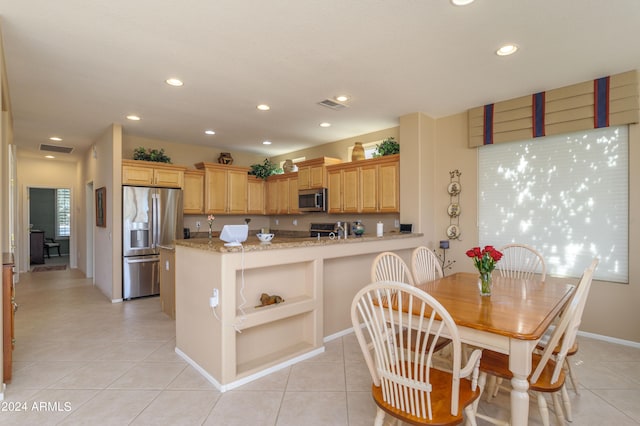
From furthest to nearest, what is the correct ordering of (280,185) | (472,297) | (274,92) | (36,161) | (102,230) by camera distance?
1. (36,161)
2. (280,185)
3. (102,230)
4. (274,92)
5. (472,297)

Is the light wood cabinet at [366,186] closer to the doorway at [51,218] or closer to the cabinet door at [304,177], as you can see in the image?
the cabinet door at [304,177]

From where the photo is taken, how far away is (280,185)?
6594mm

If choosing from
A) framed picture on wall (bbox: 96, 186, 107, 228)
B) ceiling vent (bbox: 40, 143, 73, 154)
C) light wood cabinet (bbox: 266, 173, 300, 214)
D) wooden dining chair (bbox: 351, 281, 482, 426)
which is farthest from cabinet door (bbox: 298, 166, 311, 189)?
ceiling vent (bbox: 40, 143, 73, 154)

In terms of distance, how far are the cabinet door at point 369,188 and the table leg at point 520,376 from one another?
337 cm

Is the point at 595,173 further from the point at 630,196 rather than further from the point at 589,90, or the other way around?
the point at 589,90

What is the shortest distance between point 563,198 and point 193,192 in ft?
18.2

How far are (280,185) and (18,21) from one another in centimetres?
457

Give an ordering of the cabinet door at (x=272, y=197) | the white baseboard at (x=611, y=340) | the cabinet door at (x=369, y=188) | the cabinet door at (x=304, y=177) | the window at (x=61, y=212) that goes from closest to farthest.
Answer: the white baseboard at (x=611, y=340) → the cabinet door at (x=369, y=188) → the cabinet door at (x=304, y=177) → the cabinet door at (x=272, y=197) → the window at (x=61, y=212)

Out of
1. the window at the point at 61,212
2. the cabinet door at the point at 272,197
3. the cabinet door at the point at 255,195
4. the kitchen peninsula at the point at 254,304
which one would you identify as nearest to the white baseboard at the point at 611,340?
the kitchen peninsula at the point at 254,304

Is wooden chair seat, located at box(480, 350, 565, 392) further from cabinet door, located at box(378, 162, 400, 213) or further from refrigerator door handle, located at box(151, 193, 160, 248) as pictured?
refrigerator door handle, located at box(151, 193, 160, 248)

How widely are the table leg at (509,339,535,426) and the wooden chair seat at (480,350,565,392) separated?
21 centimetres

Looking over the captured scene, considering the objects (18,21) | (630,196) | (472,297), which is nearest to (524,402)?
(472,297)

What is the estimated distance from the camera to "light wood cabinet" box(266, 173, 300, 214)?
6.30 m

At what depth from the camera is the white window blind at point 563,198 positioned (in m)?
3.30
